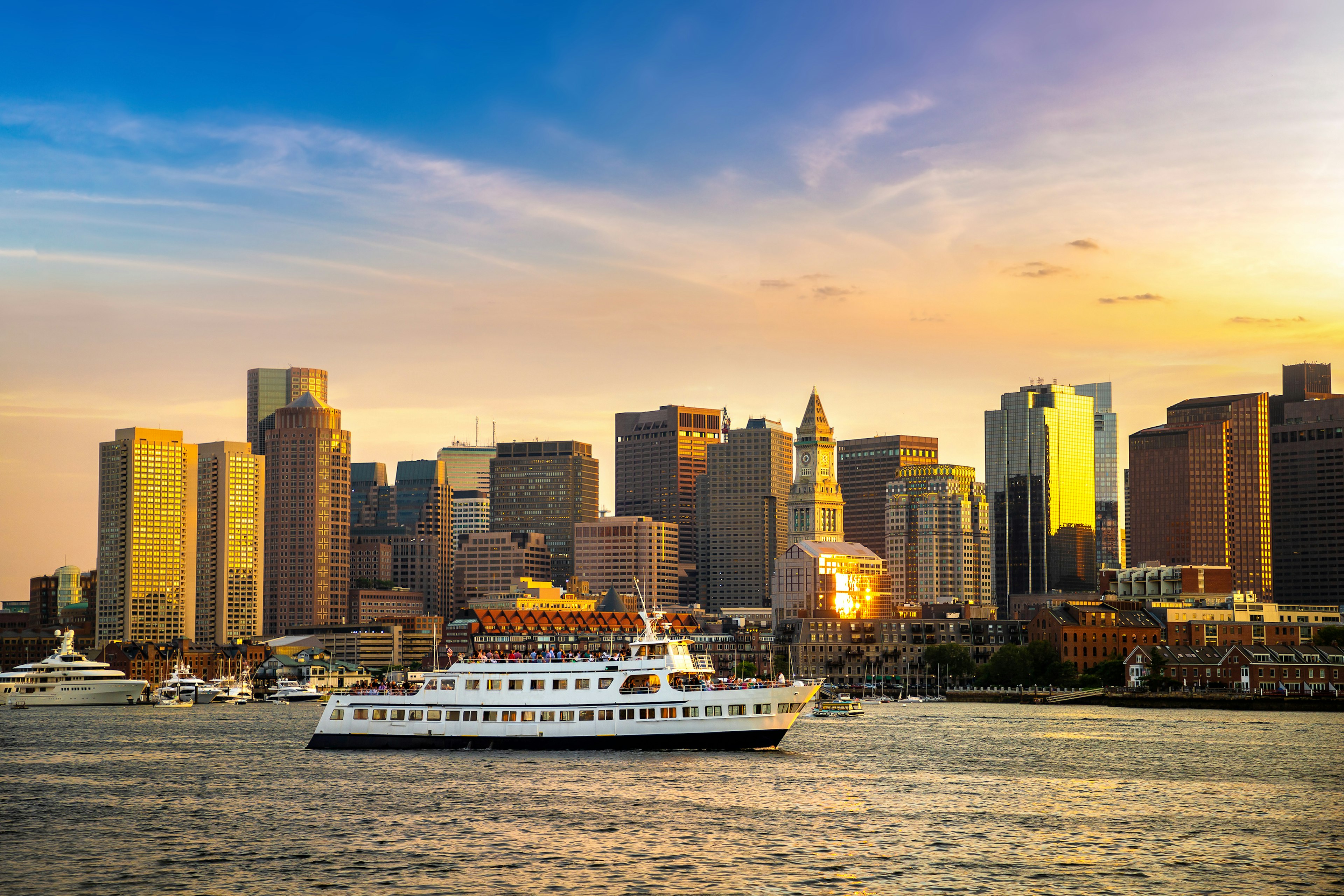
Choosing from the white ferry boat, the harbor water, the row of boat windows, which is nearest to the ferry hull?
the white ferry boat

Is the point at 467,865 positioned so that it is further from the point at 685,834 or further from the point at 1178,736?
the point at 1178,736

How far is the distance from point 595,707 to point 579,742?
3.14 metres

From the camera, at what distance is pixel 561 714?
5030 inches

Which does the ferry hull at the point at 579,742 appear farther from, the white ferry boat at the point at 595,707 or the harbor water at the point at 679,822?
the harbor water at the point at 679,822

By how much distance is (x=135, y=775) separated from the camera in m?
121

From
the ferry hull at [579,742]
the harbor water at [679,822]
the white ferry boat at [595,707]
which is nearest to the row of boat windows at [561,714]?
the white ferry boat at [595,707]

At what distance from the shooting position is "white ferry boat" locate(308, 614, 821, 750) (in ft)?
411

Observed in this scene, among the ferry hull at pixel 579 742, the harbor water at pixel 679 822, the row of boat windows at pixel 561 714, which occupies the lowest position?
the harbor water at pixel 679 822

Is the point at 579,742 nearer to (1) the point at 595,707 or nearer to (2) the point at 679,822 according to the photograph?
(1) the point at 595,707

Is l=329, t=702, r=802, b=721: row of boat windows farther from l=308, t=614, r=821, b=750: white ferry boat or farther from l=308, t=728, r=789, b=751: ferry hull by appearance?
l=308, t=728, r=789, b=751: ferry hull

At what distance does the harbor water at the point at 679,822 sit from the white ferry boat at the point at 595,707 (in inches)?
69.4

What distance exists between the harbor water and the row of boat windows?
2.90 m

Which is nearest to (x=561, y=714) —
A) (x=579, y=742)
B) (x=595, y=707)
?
(x=579, y=742)

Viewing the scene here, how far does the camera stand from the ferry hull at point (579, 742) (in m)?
125
